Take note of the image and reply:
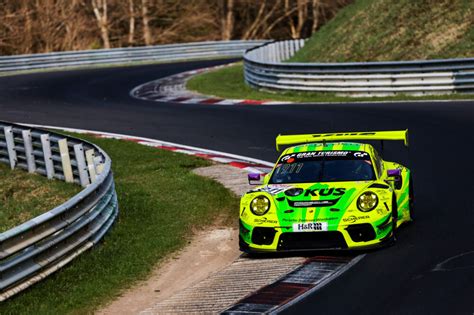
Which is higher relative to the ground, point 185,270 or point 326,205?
point 326,205

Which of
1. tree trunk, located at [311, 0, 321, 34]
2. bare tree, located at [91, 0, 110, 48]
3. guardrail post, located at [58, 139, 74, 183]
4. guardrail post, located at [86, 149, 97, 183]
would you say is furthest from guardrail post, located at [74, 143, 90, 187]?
tree trunk, located at [311, 0, 321, 34]

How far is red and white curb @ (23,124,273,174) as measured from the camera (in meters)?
18.4

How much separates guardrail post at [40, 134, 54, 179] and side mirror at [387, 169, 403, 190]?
770 cm

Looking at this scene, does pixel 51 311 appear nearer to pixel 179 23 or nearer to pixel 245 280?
pixel 245 280

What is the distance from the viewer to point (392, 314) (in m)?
9.23

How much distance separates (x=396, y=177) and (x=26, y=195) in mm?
7783

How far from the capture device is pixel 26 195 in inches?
714

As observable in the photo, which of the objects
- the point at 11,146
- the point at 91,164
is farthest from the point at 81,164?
the point at 11,146

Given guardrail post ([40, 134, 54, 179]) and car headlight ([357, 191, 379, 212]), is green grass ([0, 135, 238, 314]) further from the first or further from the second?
car headlight ([357, 191, 379, 212])

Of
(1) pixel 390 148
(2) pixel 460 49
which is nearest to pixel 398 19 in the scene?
(2) pixel 460 49

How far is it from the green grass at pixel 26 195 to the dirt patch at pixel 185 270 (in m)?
3.77

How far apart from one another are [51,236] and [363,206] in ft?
11.7

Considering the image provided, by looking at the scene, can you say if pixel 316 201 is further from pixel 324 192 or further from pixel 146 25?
pixel 146 25

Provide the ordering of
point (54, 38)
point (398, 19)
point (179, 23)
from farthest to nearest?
point (179, 23)
point (54, 38)
point (398, 19)
